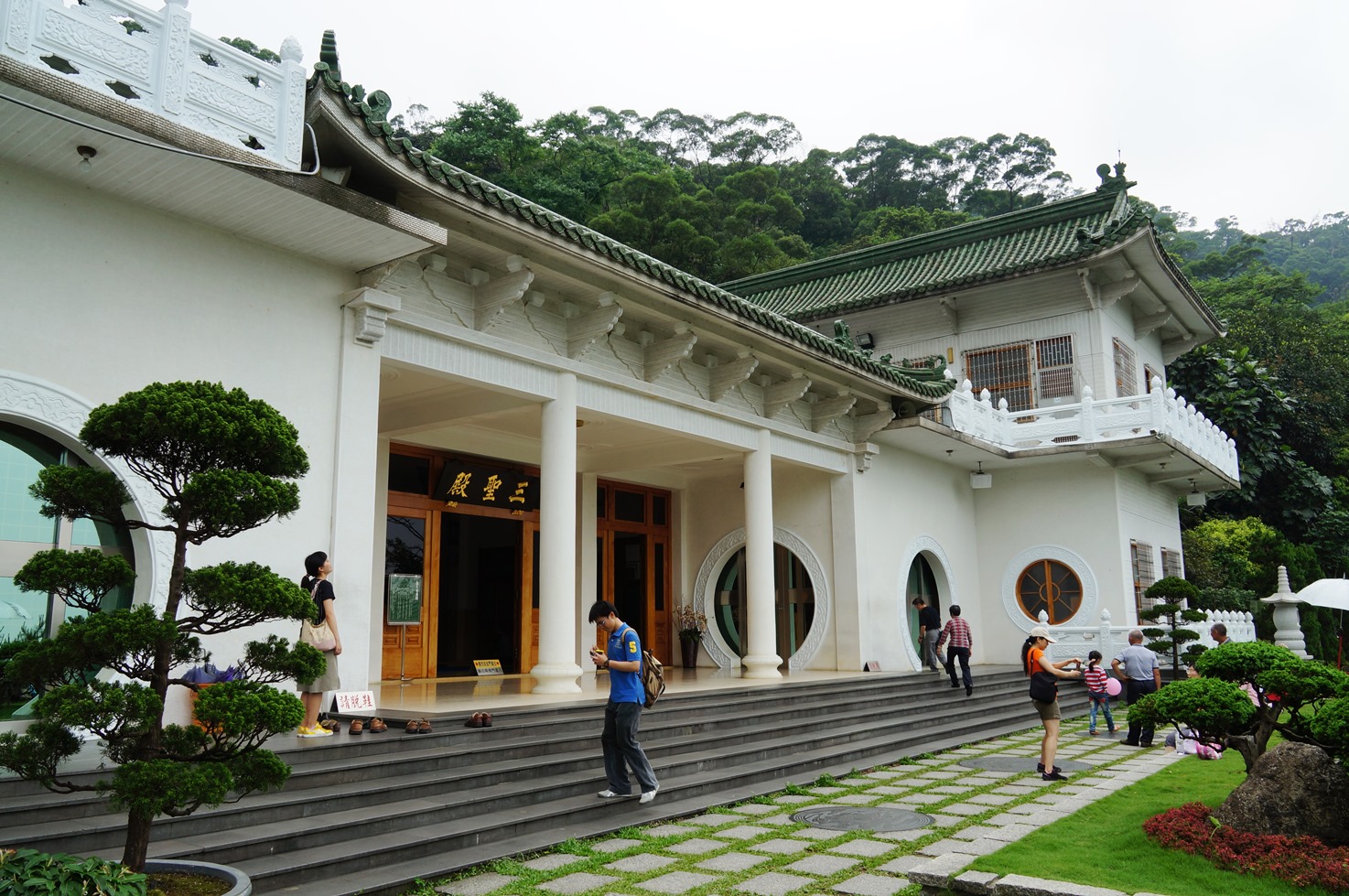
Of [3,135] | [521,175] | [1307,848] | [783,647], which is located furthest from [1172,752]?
[521,175]

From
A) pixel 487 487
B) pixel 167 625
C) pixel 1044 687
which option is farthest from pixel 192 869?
pixel 487 487

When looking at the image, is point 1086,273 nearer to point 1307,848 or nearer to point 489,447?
point 489,447

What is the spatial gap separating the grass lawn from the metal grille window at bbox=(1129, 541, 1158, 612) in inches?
398

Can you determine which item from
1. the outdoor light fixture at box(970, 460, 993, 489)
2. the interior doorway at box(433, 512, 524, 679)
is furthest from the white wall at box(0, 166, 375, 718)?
the outdoor light fixture at box(970, 460, 993, 489)

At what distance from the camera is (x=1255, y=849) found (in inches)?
185

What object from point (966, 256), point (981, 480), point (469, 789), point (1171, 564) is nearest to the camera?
point (469, 789)

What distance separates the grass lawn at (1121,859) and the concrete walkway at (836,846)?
0.20 m

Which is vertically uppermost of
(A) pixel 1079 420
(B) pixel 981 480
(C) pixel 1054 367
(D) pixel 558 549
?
(C) pixel 1054 367

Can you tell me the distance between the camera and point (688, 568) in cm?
1472

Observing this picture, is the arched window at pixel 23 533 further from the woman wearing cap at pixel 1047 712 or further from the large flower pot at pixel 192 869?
the woman wearing cap at pixel 1047 712

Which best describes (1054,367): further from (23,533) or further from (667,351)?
(23,533)

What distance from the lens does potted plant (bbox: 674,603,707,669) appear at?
14.2 m

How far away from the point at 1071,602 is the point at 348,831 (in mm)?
13589

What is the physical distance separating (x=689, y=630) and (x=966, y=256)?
9.26m
